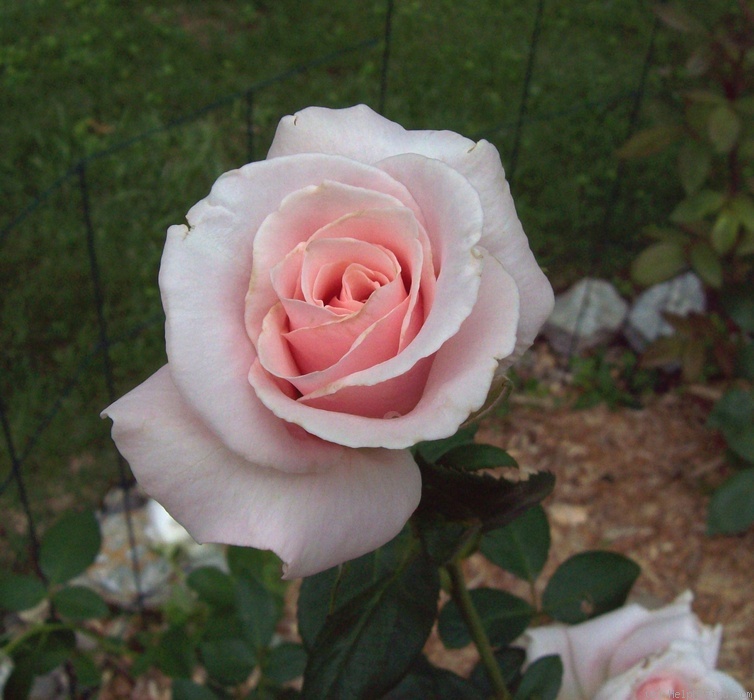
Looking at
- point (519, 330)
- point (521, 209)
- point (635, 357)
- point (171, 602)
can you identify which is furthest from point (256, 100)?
point (519, 330)

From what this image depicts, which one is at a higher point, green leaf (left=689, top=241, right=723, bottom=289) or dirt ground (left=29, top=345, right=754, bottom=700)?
green leaf (left=689, top=241, right=723, bottom=289)

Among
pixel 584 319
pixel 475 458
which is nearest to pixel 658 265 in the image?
pixel 584 319

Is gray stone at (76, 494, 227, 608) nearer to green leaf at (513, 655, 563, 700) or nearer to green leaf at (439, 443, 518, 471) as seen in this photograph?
green leaf at (513, 655, 563, 700)

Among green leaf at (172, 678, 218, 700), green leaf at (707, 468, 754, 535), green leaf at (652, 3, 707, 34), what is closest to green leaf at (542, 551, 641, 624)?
green leaf at (172, 678, 218, 700)

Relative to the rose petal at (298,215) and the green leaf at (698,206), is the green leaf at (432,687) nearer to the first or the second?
the rose petal at (298,215)

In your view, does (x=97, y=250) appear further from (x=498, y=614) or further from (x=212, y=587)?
(x=498, y=614)
